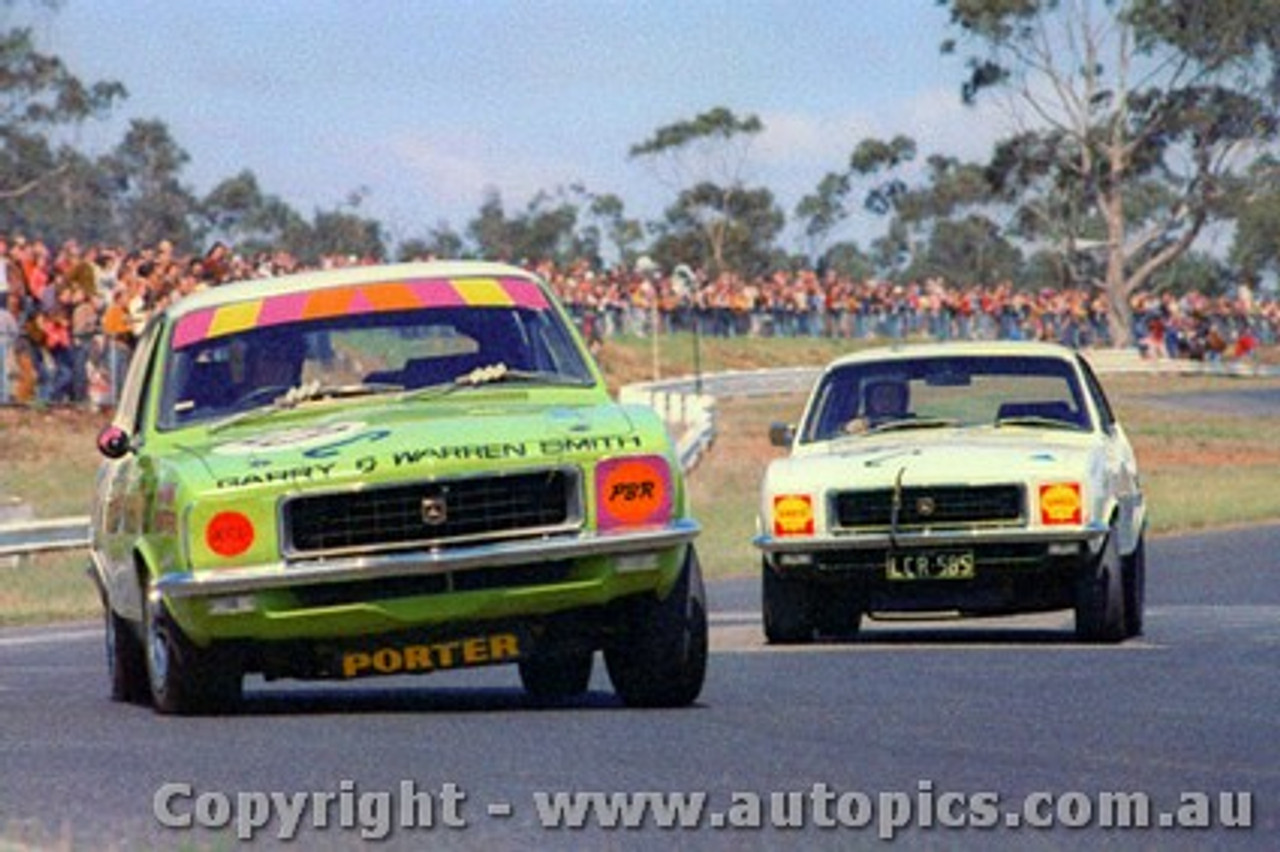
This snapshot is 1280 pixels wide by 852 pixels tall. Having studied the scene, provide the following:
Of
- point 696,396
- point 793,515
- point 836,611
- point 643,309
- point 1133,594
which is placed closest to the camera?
point 793,515

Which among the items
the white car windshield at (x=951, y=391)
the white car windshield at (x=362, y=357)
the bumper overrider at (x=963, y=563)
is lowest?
the bumper overrider at (x=963, y=563)

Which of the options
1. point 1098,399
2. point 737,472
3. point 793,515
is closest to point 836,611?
point 793,515

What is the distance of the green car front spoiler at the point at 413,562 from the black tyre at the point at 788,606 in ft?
17.8

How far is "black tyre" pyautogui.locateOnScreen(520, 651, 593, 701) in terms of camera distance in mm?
13172

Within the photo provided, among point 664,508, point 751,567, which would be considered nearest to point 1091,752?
point 664,508

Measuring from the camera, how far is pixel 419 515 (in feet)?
38.2

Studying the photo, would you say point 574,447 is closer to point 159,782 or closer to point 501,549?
point 501,549

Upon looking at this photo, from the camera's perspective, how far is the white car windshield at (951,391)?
1775 centimetres

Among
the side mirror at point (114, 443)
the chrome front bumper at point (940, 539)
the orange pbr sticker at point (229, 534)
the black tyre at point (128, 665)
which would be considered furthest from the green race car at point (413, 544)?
the chrome front bumper at point (940, 539)

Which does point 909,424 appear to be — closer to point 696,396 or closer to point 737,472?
point 737,472

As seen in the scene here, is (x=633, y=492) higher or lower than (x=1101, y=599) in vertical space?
higher

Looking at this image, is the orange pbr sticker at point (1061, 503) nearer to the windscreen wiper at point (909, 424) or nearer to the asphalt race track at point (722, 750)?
the asphalt race track at point (722, 750)

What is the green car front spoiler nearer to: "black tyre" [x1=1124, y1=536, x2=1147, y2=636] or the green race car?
the green race car

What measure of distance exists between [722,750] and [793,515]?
6617 millimetres
